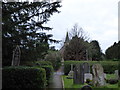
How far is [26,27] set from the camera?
1446cm

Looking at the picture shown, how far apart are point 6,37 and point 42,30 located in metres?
3.52

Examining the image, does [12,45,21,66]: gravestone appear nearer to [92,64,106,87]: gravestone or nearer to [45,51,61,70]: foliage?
[92,64,106,87]: gravestone

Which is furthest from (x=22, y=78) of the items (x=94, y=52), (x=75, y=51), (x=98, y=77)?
(x=94, y=52)

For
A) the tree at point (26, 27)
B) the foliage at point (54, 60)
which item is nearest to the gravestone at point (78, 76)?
the tree at point (26, 27)

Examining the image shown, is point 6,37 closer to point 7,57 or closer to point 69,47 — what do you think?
point 7,57

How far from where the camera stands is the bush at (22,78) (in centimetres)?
948

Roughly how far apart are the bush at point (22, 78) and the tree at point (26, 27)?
3.29 metres

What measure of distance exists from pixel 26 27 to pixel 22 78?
19.1 ft

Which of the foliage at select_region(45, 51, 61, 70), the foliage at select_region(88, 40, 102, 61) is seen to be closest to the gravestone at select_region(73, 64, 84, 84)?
the foliage at select_region(45, 51, 61, 70)

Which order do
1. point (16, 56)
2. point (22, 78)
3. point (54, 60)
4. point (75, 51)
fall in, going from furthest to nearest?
point (75, 51), point (54, 60), point (16, 56), point (22, 78)

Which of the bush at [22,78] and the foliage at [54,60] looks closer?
the bush at [22,78]

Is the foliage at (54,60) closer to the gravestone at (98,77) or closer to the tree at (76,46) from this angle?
the tree at (76,46)

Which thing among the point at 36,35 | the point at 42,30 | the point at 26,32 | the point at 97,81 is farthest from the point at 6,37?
the point at 97,81

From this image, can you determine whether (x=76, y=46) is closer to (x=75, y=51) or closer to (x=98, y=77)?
(x=75, y=51)
